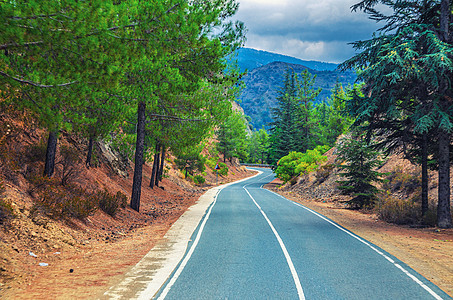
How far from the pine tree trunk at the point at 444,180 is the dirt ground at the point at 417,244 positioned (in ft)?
1.91

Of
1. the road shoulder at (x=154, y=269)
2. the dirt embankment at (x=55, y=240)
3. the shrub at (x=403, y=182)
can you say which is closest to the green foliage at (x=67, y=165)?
the dirt embankment at (x=55, y=240)

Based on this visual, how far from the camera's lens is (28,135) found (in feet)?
44.2

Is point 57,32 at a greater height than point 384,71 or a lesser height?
lesser

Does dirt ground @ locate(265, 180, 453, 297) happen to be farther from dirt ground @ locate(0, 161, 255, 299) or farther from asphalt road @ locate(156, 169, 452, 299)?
dirt ground @ locate(0, 161, 255, 299)

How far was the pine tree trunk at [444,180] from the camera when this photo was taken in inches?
524

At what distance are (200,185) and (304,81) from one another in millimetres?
38968

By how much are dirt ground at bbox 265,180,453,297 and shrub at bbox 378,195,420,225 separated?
0.47m

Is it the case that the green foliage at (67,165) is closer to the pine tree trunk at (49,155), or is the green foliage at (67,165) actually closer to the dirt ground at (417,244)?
the pine tree trunk at (49,155)

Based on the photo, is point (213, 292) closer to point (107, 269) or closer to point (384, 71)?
point (107, 269)

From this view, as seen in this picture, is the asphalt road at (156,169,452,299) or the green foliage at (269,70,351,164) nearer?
the asphalt road at (156,169,452,299)

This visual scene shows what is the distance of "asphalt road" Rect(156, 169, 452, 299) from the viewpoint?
615cm

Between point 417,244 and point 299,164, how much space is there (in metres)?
30.6

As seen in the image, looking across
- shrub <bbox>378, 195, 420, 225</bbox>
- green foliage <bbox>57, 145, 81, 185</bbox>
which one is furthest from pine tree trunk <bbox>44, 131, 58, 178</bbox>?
shrub <bbox>378, 195, 420, 225</bbox>

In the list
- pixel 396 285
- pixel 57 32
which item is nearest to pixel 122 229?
pixel 57 32
